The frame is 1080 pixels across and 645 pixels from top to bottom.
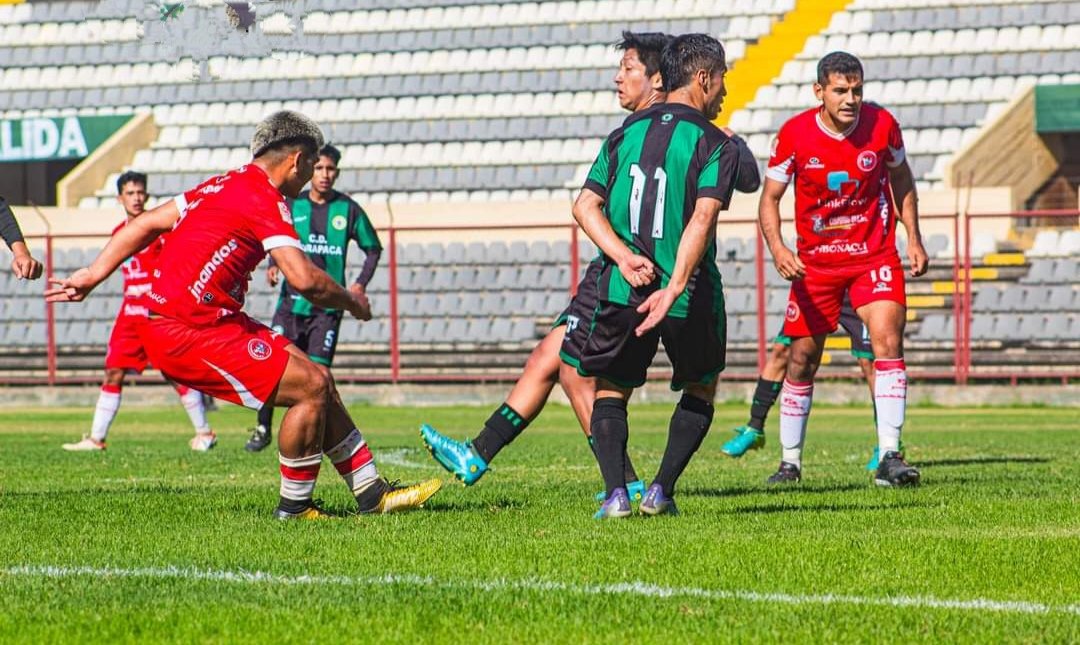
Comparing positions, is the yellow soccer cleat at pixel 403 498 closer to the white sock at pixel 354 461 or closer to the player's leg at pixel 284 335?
the white sock at pixel 354 461

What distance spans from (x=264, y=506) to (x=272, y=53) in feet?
80.9

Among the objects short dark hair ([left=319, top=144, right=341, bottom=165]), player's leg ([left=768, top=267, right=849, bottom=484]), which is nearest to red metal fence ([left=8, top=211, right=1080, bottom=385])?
short dark hair ([left=319, top=144, right=341, bottom=165])

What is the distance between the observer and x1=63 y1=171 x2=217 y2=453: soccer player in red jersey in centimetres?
1303

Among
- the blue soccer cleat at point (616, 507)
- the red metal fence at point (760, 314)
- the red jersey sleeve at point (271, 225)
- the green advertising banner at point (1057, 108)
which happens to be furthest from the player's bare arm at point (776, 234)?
the green advertising banner at point (1057, 108)

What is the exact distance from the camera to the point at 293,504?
7129mm

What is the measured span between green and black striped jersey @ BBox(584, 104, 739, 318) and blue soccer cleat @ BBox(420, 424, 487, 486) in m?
1.21

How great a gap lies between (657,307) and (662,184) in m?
0.57

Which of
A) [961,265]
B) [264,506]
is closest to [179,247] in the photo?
[264,506]

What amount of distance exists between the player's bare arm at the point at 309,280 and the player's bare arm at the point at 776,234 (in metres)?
2.60

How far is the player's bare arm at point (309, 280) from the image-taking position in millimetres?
6750

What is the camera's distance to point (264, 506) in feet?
25.5

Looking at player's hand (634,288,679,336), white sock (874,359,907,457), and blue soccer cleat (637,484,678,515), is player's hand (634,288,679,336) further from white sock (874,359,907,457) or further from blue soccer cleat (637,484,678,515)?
white sock (874,359,907,457)

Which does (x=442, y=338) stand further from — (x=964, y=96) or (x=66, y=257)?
(x=964, y=96)

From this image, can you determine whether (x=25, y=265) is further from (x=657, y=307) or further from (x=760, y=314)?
(x=760, y=314)
